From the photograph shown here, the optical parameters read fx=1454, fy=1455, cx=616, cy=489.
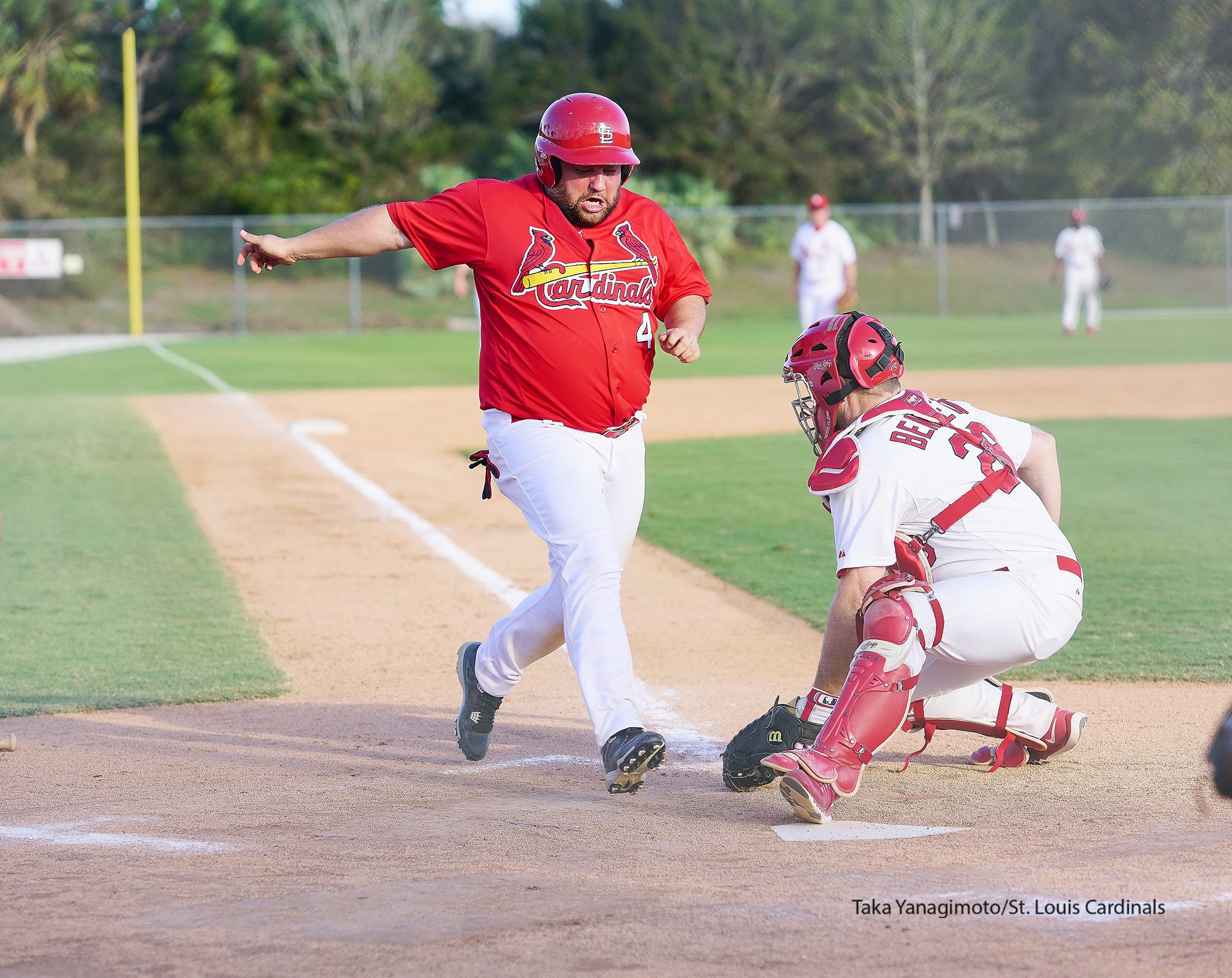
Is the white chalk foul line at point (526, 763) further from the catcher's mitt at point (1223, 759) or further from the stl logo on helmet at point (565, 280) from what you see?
the catcher's mitt at point (1223, 759)

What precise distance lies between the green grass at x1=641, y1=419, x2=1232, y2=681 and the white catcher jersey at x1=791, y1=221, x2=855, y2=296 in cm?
709

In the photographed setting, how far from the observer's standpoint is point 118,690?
5.61 meters

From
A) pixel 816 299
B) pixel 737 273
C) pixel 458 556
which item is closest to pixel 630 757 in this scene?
pixel 458 556

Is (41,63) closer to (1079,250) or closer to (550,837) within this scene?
(1079,250)

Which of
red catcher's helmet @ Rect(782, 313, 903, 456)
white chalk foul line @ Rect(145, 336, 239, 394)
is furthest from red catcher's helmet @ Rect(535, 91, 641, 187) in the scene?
white chalk foul line @ Rect(145, 336, 239, 394)

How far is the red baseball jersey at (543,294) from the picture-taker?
433 centimetres

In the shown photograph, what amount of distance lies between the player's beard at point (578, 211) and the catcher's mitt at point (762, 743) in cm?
154

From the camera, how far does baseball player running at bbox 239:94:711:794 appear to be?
13.9ft

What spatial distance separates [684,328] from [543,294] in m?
0.46

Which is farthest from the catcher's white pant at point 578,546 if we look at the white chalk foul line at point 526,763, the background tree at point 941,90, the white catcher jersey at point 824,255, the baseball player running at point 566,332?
the background tree at point 941,90

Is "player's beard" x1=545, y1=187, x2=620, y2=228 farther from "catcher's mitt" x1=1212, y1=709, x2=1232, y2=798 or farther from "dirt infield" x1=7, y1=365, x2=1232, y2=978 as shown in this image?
"catcher's mitt" x1=1212, y1=709, x2=1232, y2=798

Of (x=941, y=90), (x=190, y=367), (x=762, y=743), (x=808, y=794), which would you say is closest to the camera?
(x=808, y=794)

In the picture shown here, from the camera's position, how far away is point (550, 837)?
376 centimetres

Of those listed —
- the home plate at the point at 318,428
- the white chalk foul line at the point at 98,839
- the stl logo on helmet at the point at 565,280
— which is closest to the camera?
the white chalk foul line at the point at 98,839
